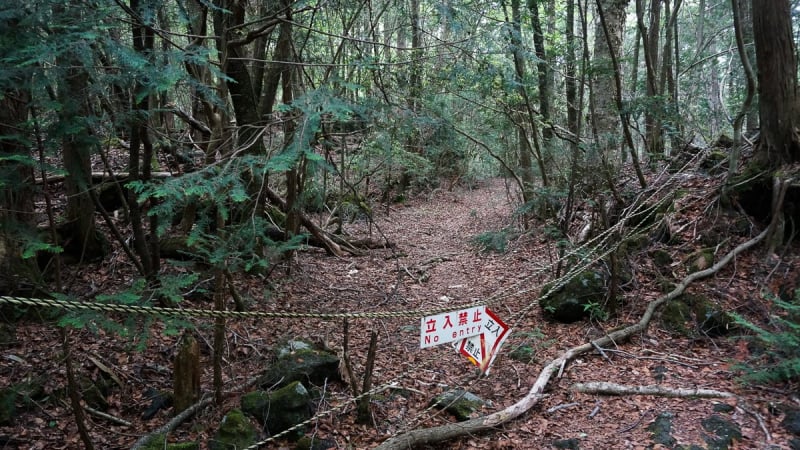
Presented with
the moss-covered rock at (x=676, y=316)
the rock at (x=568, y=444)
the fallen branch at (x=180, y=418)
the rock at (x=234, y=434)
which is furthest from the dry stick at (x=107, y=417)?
the moss-covered rock at (x=676, y=316)

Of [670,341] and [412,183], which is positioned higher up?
[412,183]

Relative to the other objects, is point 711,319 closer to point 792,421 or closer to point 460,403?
point 792,421

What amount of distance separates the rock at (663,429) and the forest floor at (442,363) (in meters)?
0.05

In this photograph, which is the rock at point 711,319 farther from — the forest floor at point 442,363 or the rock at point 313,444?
the rock at point 313,444

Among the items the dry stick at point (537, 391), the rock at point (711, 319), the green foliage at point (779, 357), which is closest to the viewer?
the green foliage at point (779, 357)

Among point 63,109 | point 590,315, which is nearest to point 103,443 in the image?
point 63,109

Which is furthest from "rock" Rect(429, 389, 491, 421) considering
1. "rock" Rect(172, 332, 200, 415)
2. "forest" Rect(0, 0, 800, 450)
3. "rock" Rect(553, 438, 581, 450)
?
"rock" Rect(172, 332, 200, 415)

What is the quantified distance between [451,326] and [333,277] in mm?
4835

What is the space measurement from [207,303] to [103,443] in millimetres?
2440

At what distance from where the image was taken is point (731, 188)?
6.41 meters

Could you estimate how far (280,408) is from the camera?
4266mm

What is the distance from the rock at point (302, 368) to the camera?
4770mm

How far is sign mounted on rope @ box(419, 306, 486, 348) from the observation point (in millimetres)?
3634

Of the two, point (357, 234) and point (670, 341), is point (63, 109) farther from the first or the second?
point (357, 234)
